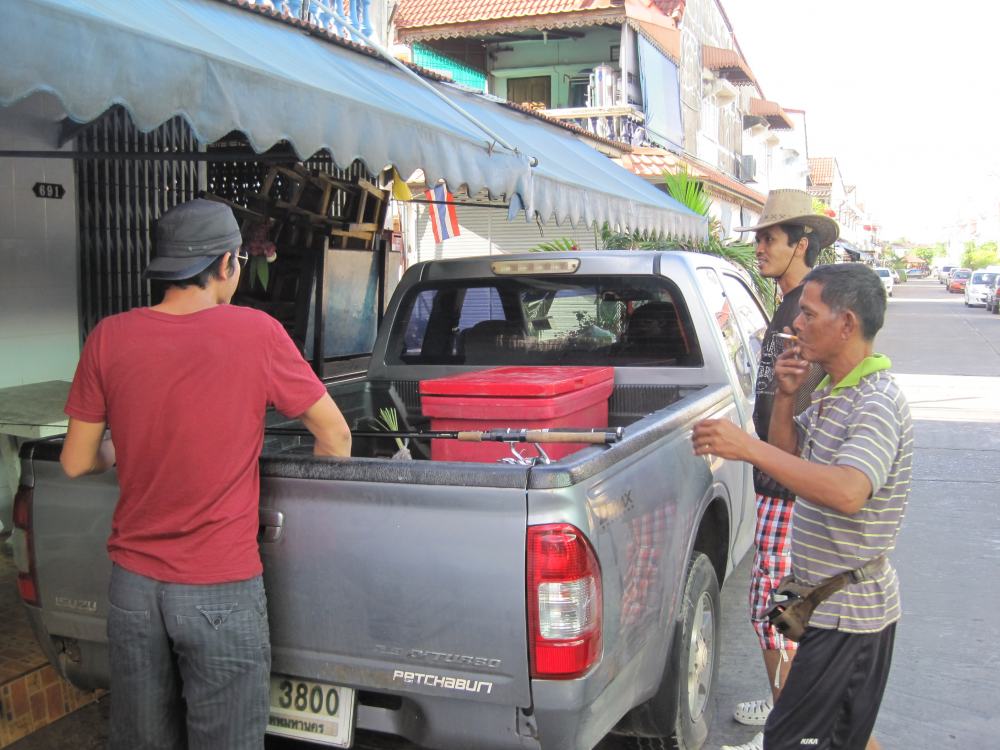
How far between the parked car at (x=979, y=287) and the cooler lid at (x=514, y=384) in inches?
1629

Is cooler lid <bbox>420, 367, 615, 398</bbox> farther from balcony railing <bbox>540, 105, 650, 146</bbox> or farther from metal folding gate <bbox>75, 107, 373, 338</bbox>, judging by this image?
balcony railing <bbox>540, 105, 650, 146</bbox>

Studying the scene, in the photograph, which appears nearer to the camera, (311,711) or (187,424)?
(187,424)

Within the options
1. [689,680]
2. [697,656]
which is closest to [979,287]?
[697,656]

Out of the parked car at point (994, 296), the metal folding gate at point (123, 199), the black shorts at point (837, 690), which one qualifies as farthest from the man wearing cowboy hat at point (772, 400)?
the parked car at point (994, 296)

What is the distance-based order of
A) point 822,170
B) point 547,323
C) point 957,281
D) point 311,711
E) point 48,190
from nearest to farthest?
point 311,711
point 547,323
point 48,190
point 957,281
point 822,170

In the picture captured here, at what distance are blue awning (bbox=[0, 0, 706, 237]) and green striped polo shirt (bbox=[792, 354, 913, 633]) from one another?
2.05 metres

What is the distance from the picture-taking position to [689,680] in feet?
10.9

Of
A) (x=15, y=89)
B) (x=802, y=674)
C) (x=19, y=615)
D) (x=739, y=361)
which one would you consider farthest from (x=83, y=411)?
(x=739, y=361)

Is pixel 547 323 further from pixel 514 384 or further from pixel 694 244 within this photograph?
pixel 694 244

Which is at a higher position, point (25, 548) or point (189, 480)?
point (189, 480)

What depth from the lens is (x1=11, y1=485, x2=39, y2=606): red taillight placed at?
3.02 m

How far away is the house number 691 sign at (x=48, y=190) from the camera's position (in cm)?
586

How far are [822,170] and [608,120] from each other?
55.6m

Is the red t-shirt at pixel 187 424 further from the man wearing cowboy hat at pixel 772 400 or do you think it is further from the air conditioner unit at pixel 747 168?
the air conditioner unit at pixel 747 168
